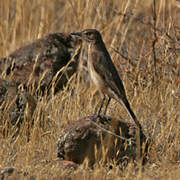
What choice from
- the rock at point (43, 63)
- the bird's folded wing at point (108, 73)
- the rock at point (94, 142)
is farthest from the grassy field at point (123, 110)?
the bird's folded wing at point (108, 73)

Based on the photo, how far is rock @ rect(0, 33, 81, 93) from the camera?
27.9ft

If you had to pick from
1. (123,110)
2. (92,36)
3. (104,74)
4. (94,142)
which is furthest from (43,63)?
(94,142)

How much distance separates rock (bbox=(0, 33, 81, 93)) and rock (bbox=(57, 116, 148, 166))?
236 centimetres

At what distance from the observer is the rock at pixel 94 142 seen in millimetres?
6059

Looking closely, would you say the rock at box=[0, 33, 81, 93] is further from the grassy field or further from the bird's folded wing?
the bird's folded wing

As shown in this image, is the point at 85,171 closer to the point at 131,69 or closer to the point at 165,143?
the point at 165,143

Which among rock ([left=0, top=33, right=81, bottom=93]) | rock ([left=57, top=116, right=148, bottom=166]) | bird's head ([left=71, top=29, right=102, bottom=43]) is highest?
bird's head ([left=71, top=29, right=102, bottom=43])

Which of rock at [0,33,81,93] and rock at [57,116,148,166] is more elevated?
rock at [0,33,81,93]

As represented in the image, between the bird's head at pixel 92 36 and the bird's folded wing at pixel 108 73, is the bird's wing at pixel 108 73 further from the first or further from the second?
the bird's head at pixel 92 36

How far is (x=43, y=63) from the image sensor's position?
341 inches

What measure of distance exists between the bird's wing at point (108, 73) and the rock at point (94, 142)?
18.5 inches

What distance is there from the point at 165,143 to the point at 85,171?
4.23 feet

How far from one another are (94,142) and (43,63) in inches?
116

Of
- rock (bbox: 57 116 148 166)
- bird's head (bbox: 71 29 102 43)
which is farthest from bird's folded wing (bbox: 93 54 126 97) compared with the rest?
rock (bbox: 57 116 148 166)
